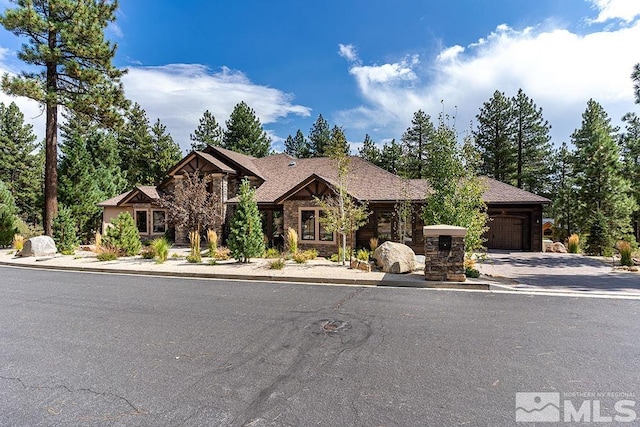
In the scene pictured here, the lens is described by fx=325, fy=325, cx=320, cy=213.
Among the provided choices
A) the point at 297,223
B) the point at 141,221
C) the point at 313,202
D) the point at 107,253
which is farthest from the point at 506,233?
the point at 141,221

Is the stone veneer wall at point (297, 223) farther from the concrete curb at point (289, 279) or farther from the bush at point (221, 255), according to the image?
the concrete curb at point (289, 279)

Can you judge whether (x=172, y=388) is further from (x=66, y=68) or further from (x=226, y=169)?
(x=66, y=68)

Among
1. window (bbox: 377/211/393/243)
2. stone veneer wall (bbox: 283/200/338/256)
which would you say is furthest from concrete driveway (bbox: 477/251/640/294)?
stone veneer wall (bbox: 283/200/338/256)

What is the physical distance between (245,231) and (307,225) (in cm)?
482

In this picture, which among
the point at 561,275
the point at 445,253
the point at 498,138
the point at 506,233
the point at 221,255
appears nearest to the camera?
the point at 445,253

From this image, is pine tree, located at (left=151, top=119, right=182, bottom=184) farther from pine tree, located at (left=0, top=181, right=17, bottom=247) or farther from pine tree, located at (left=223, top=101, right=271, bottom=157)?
pine tree, located at (left=0, top=181, right=17, bottom=247)

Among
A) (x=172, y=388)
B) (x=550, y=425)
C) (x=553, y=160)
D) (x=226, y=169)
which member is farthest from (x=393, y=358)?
(x=553, y=160)

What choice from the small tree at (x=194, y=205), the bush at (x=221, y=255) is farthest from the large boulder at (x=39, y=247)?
the bush at (x=221, y=255)

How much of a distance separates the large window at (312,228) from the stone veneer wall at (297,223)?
0.21 metres

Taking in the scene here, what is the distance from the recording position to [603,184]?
68.1 feet

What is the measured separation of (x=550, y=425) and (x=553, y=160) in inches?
1486

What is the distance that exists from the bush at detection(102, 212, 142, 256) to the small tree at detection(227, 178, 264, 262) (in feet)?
19.2

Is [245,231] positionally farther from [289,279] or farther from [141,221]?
[141,221]

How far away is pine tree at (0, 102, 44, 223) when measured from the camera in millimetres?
38188
